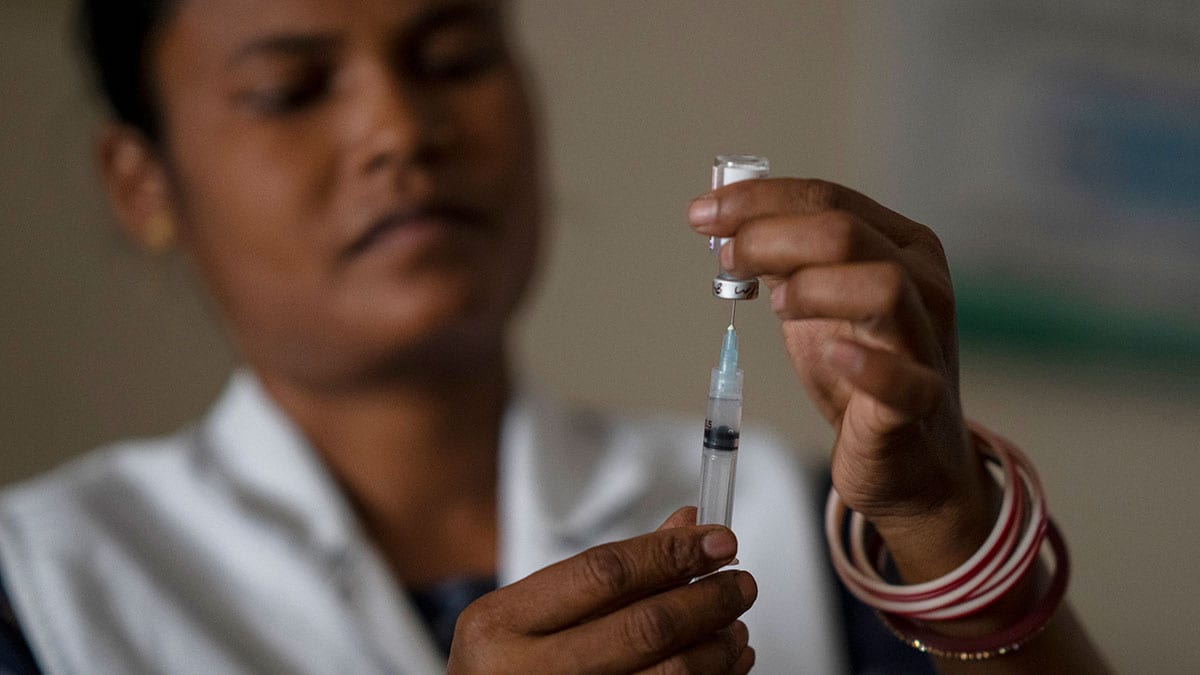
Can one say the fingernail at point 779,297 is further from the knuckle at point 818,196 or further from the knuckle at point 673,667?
the knuckle at point 673,667

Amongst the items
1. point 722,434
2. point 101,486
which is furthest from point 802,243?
point 101,486

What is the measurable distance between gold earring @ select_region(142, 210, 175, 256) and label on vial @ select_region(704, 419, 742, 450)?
0.63 m

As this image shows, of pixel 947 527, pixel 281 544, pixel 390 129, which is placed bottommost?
pixel 281 544

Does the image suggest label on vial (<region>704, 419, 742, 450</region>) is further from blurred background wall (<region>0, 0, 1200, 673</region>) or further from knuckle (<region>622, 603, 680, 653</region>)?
blurred background wall (<region>0, 0, 1200, 673</region>)

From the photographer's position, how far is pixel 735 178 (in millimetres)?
514

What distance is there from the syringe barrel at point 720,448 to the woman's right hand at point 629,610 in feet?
0.13

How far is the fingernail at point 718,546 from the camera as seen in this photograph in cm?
52

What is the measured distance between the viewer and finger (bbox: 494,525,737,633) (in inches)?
20.4

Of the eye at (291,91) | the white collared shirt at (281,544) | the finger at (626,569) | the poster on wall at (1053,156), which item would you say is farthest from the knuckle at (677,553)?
the poster on wall at (1053,156)

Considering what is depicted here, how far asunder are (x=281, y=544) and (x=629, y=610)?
452 mm

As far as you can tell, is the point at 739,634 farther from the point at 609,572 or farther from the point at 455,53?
the point at 455,53

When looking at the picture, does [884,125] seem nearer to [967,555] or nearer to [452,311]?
[452,311]

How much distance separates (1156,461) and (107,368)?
4.78 feet

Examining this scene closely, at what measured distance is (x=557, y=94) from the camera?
5.46 feet
